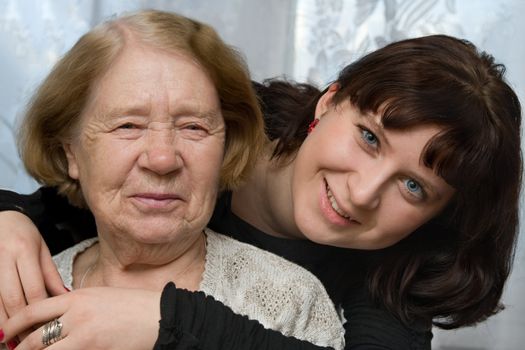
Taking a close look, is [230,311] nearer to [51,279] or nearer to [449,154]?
[51,279]

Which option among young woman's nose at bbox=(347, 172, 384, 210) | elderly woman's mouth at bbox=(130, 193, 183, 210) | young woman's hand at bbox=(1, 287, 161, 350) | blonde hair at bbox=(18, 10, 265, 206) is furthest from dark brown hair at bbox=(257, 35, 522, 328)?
young woman's hand at bbox=(1, 287, 161, 350)

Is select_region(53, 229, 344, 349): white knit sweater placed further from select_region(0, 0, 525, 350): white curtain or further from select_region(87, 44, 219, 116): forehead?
select_region(0, 0, 525, 350): white curtain

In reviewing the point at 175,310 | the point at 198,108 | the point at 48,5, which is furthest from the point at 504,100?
the point at 48,5

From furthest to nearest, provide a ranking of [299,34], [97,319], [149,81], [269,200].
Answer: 1. [299,34]
2. [269,200]
3. [149,81]
4. [97,319]

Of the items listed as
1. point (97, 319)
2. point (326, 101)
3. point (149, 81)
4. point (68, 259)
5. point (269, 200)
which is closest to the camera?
point (97, 319)

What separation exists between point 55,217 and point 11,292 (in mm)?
435

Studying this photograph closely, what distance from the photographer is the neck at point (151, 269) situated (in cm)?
167

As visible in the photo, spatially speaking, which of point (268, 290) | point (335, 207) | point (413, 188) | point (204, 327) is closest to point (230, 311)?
point (204, 327)

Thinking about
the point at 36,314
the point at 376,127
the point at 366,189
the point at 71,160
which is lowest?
the point at 36,314

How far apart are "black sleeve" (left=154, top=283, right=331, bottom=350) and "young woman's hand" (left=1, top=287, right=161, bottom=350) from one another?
31 millimetres

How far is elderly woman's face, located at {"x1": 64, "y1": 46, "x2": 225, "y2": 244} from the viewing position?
59.7 inches

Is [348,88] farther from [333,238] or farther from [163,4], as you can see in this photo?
[163,4]

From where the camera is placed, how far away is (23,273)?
60.2 inches

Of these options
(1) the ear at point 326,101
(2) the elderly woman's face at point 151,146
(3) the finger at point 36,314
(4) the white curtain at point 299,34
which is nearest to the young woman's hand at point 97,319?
(3) the finger at point 36,314
